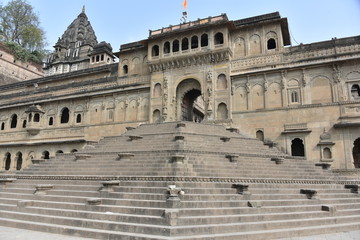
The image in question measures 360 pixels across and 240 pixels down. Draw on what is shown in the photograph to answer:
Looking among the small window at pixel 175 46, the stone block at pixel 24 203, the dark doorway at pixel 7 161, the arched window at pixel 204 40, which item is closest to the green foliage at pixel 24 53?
the dark doorway at pixel 7 161

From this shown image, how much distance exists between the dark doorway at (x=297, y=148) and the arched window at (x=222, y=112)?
5.58 metres

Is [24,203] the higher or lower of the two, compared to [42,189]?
lower

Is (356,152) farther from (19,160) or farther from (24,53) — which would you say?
(24,53)

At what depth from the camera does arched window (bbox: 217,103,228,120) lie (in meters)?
23.3

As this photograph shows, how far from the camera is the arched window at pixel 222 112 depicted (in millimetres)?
23281

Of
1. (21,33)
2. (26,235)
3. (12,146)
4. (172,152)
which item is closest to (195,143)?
(172,152)

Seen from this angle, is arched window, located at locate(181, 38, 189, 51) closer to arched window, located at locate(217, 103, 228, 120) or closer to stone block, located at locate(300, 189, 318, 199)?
arched window, located at locate(217, 103, 228, 120)

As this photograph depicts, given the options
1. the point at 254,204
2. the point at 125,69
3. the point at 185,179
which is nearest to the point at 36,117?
the point at 125,69

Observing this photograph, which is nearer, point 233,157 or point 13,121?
point 233,157

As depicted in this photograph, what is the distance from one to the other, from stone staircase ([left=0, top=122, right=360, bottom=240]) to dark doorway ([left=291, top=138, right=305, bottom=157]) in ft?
23.2

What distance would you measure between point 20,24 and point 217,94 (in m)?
45.6

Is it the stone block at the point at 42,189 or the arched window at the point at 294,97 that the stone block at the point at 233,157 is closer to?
the stone block at the point at 42,189

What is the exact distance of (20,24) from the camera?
2040 inches

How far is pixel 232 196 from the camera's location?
9422 millimetres
